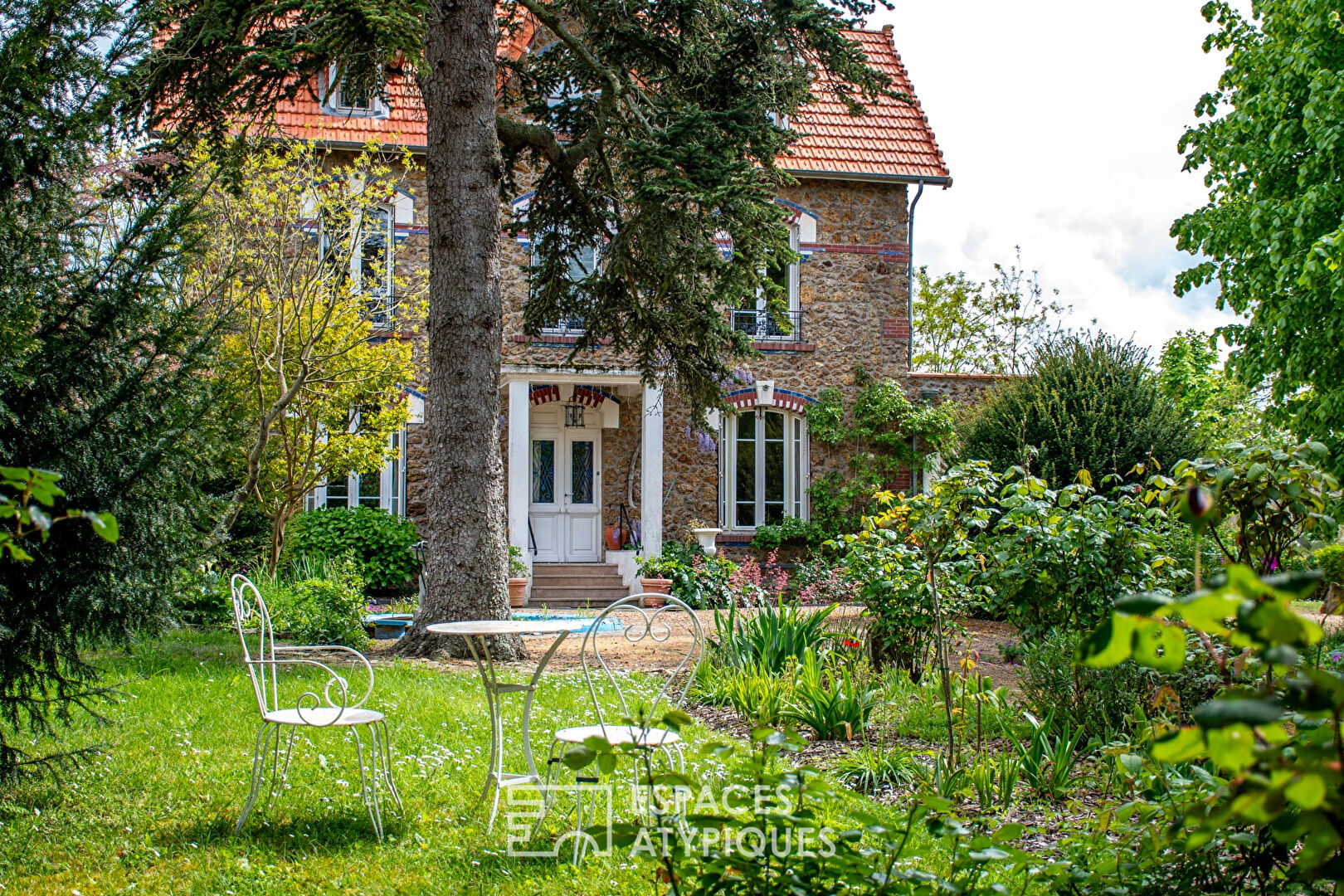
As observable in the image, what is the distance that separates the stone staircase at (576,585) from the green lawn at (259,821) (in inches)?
335

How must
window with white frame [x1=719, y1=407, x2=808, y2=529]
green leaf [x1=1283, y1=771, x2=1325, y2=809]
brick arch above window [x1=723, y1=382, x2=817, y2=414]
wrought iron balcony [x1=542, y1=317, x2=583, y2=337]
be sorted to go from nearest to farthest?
green leaf [x1=1283, y1=771, x2=1325, y2=809], wrought iron balcony [x1=542, y1=317, x2=583, y2=337], brick arch above window [x1=723, y1=382, x2=817, y2=414], window with white frame [x1=719, y1=407, x2=808, y2=529]

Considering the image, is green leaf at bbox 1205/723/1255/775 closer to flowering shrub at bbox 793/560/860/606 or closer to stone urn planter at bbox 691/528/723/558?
flowering shrub at bbox 793/560/860/606

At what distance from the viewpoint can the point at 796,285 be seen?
16672 millimetres

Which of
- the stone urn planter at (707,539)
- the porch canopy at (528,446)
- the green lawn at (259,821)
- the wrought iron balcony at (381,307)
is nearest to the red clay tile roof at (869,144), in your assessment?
the porch canopy at (528,446)

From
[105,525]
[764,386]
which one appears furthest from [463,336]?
[105,525]

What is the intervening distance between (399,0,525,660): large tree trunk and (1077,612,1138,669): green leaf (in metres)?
7.99

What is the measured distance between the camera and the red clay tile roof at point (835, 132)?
49.4ft

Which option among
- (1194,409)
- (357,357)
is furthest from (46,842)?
(1194,409)

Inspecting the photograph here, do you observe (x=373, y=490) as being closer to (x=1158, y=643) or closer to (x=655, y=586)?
(x=655, y=586)

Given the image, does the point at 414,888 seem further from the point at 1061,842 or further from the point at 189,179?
the point at 189,179

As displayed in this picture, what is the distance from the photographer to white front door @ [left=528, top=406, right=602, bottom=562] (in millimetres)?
16422

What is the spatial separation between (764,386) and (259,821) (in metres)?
12.7

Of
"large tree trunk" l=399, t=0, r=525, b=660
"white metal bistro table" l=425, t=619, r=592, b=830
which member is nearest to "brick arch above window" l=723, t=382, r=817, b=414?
"large tree trunk" l=399, t=0, r=525, b=660

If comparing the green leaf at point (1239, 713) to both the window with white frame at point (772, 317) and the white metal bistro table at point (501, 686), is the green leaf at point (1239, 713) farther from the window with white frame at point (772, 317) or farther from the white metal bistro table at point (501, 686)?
the window with white frame at point (772, 317)
